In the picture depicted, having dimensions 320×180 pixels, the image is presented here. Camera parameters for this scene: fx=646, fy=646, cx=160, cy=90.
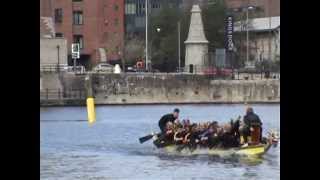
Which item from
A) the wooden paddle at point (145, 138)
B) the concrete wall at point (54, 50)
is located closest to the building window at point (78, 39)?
the concrete wall at point (54, 50)

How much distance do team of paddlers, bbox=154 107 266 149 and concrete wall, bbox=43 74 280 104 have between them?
1.23m

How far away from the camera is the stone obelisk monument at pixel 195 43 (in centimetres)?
809

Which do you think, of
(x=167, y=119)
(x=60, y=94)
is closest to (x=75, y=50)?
(x=167, y=119)

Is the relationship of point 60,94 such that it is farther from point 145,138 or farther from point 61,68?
point 61,68

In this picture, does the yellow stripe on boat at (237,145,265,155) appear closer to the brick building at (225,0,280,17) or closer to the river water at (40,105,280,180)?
the river water at (40,105,280,180)

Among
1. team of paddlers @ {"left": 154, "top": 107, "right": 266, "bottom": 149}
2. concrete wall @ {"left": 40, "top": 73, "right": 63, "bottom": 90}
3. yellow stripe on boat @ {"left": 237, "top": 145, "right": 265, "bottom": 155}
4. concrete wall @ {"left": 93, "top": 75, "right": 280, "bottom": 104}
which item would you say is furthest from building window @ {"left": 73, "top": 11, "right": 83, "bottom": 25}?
yellow stripe on boat @ {"left": 237, "top": 145, "right": 265, "bottom": 155}

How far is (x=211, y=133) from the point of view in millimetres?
9875

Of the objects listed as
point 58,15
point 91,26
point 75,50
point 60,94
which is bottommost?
point 60,94

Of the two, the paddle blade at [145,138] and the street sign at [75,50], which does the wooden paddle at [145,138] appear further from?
the street sign at [75,50]

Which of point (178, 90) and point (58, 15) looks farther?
point (178, 90)

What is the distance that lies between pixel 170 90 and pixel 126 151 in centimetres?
258
